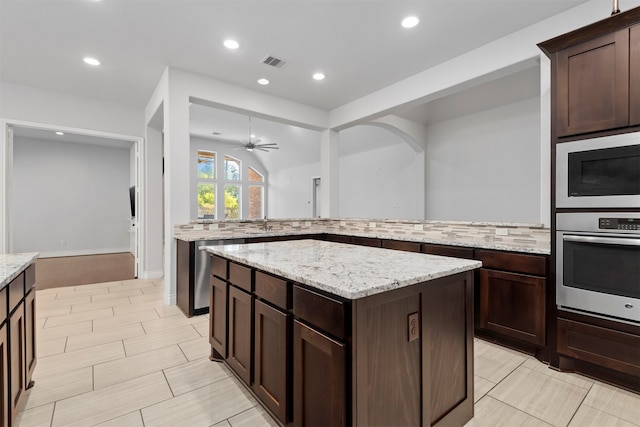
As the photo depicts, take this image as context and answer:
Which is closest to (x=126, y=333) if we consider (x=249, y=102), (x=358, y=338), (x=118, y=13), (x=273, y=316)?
(x=273, y=316)

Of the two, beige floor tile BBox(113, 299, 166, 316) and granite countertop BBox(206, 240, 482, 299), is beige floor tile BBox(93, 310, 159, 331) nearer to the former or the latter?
beige floor tile BBox(113, 299, 166, 316)

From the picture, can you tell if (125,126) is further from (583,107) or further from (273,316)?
(583,107)

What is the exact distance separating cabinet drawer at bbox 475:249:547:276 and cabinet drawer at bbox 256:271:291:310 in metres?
1.97

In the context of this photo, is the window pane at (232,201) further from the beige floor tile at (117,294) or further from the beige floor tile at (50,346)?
the beige floor tile at (50,346)

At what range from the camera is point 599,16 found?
2.41 meters

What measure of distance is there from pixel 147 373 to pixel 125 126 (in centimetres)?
432

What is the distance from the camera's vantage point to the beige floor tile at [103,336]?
2.63 metres

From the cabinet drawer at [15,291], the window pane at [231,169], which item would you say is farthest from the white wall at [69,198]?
the cabinet drawer at [15,291]

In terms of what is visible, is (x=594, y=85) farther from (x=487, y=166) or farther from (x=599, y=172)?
(x=487, y=166)

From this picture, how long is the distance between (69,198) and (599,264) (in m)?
9.61

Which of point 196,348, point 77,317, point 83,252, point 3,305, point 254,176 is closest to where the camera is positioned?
point 3,305

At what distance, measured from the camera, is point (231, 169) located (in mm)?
10359

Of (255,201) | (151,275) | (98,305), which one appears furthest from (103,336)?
(255,201)

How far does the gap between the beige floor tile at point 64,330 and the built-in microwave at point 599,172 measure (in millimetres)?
4218
